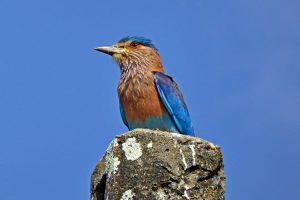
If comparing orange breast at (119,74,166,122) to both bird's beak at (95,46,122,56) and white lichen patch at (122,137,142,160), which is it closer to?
bird's beak at (95,46,122,56)

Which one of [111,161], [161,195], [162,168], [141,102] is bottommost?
[161,195]

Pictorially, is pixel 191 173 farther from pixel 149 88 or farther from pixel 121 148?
pixel 149 88

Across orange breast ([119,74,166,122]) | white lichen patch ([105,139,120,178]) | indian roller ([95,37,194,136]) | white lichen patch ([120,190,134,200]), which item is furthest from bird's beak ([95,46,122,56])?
white lichen patch ([120,190,134,200])

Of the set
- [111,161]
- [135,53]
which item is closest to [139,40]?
[135,53]

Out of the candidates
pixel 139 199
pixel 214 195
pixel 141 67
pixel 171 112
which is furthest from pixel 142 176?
pixel 141 67

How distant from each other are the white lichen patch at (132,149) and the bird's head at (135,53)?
6.48 m

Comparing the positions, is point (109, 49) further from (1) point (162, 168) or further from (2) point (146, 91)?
(1) point (162, 168)

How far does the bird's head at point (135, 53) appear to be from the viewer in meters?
12.0

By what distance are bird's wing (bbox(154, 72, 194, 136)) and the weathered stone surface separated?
526cm

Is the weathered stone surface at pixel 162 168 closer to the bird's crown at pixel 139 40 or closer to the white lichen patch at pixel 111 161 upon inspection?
the white lichen patch at pixel 111 161

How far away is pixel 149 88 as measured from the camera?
11.2 meters

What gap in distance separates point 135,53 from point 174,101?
1.50 metres

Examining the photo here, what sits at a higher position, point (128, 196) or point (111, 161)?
point (111, 161)

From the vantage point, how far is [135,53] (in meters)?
12.3
